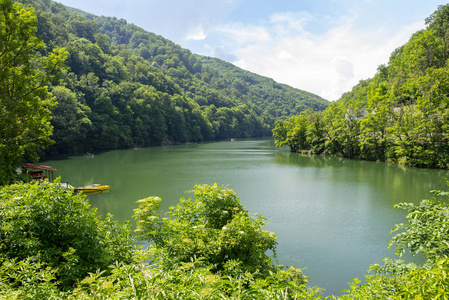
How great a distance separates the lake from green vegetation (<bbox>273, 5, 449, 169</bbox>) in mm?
3335

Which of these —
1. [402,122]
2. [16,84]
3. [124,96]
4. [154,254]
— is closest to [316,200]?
[154,254]

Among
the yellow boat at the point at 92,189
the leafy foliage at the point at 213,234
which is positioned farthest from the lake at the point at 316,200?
the leafy foliage at the point at 213,234

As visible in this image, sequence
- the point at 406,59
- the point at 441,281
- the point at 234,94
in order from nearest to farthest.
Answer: the point at 441,281
the point at 406,59
the point at 234,94

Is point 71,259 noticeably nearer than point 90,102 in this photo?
Yes

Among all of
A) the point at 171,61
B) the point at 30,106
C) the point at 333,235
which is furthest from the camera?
the point at 171,61

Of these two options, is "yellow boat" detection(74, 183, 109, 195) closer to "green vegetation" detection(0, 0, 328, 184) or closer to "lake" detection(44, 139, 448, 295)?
"lake" detection(44, 139, 448, 295)

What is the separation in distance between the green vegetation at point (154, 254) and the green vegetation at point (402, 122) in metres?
32.2

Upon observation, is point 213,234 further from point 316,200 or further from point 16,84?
point 316,200

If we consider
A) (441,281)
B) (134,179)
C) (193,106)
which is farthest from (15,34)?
(193,106)

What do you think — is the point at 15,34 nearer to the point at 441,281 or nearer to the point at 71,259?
the point at 71,259

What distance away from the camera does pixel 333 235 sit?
12.6 m

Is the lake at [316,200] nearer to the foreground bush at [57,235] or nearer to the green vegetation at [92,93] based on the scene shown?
the foreground bush at [57,235]

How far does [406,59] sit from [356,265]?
64.7 meters

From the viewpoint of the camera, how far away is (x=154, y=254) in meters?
5.12
